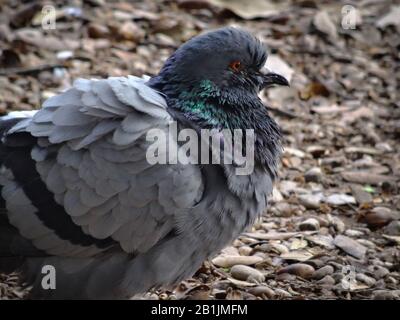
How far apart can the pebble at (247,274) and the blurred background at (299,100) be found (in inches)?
0.4

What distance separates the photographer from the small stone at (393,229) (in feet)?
21.3

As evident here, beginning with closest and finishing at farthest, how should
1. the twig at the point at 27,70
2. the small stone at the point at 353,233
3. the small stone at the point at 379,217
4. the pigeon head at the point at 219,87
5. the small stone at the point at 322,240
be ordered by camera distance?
the pigeon head at the point at 219,87, the small stone at the point at 322,240, the small stone at the point at 353,233, the small stone at the point at 379,217, the twig at the point at 27,70

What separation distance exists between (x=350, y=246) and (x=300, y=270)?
0.62 metres

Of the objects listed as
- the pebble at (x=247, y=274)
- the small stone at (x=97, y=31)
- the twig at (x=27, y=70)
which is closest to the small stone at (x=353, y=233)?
the pebble at (x=247, y=274)

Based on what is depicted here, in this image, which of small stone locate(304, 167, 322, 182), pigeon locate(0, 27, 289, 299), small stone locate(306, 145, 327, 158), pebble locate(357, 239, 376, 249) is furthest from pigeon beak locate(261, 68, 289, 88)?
small stone locate(306, 145, 327, 158)

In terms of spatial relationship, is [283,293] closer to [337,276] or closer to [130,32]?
[337,276]

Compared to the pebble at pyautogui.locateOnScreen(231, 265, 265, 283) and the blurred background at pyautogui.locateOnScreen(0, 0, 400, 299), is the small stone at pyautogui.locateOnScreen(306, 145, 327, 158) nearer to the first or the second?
the blurred background at pyautogui.locateOnScreen(0, 0, 400, 299)

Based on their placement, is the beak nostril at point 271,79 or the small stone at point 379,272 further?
the small stone at point 379,272

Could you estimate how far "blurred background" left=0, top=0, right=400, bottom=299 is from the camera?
5840 mm

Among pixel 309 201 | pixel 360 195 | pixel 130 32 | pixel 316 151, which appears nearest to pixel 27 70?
pixel 130 32

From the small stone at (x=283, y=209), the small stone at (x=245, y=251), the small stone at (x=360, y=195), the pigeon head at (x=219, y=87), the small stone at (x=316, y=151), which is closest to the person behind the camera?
the pigeon head at (x=219, y=87)

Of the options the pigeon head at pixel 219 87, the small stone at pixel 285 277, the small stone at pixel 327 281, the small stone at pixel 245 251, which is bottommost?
the small stone at pixel 327 281

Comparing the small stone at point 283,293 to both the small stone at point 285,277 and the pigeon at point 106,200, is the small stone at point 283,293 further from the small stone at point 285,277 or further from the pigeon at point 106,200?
the pigeon at point 106,200

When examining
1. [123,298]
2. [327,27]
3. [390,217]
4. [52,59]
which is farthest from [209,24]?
[123,298]
